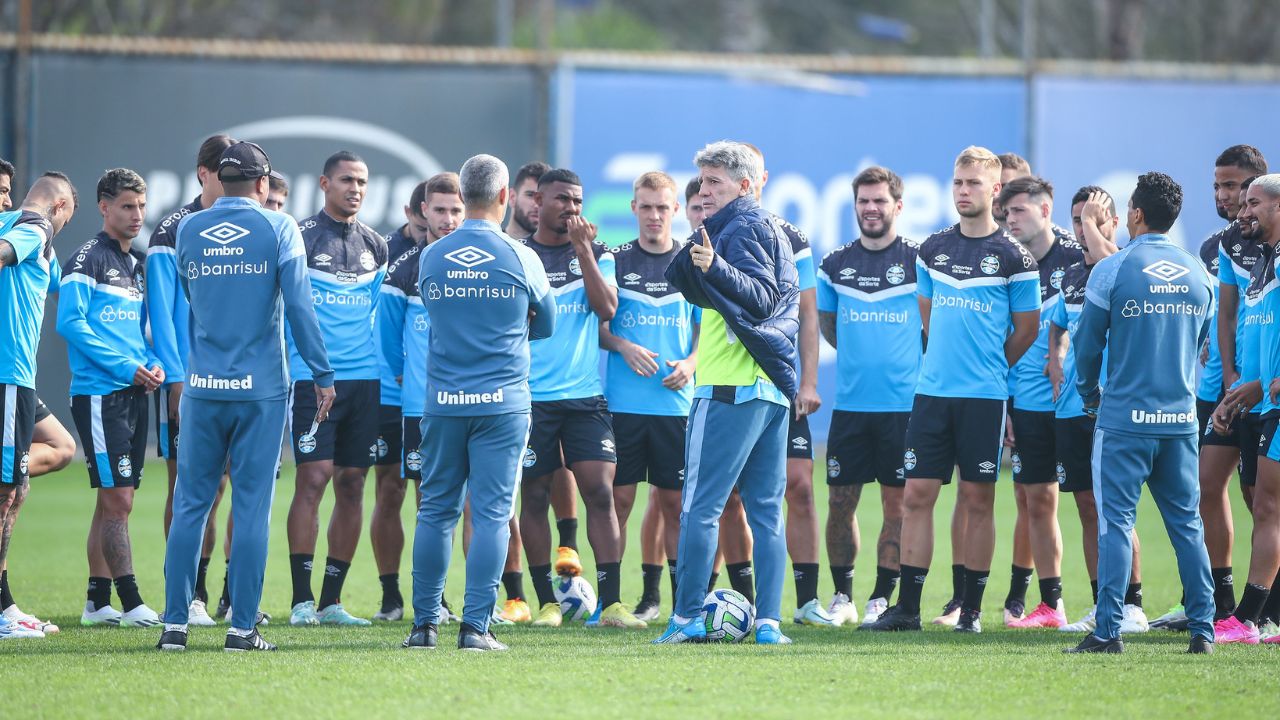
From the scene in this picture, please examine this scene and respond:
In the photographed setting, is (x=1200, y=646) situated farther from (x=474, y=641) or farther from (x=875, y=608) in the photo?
(x=474, y=641)

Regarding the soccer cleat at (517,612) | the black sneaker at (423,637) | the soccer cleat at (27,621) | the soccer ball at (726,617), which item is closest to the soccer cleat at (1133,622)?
the soccer ball at (726,617)

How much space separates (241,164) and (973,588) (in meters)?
4.62

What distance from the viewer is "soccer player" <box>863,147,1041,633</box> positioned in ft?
29.0

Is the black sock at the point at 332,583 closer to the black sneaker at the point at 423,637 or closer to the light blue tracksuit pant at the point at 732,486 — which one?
the black sneaker at the point at 423,637

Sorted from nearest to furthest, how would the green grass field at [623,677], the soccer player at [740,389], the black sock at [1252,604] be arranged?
the green grass field at [623,677] → the soccer player at [740,389] → the black sock at [1252,604]

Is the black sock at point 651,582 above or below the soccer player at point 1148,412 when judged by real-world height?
below

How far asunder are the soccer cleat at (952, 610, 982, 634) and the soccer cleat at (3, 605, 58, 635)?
5006 millimetres

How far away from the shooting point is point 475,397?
760 cm

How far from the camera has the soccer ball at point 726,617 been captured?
8.08 m

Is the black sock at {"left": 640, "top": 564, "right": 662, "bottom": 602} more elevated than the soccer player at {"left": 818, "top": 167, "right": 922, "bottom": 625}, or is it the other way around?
the soccer player at {"left": 818, "top": 167, "right": 922, "bottom": 625}

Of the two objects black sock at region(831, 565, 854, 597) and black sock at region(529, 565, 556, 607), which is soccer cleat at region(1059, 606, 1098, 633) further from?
black sock at region(529, 565, 556, 607)

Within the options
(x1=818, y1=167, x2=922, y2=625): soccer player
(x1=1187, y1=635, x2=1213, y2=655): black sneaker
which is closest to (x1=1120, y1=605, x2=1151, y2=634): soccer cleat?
(x1=1187, y1=635, x2=1213, y2=655): black sneaker

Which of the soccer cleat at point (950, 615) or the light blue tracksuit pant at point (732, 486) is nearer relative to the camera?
the light blue tracksuit pant at point (732, 486)

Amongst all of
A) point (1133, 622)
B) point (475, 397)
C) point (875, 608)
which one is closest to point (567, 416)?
point (475, 397)
